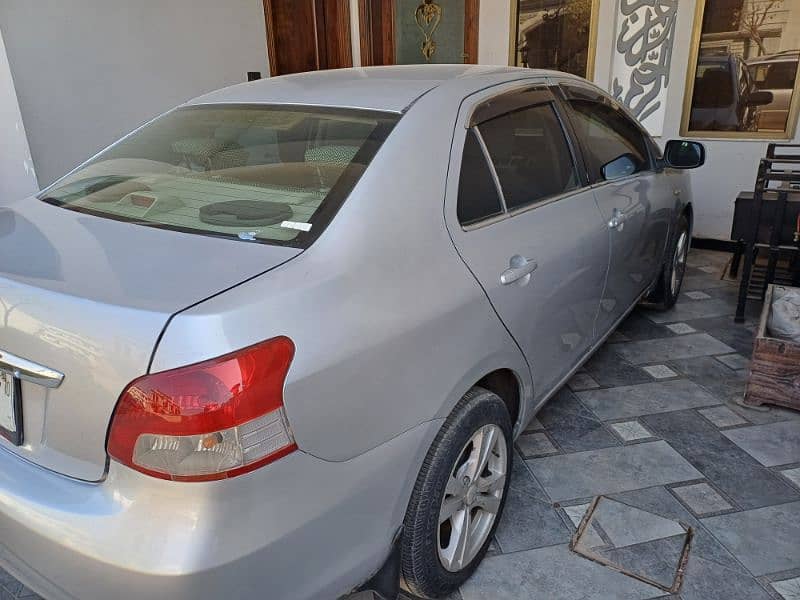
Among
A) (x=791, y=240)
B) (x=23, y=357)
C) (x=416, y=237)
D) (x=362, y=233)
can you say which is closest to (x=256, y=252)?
(x=362, y=233)

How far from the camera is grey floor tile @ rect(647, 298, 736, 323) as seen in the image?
4008mm

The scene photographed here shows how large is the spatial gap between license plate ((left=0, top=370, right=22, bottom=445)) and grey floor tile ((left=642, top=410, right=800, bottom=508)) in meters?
2.34

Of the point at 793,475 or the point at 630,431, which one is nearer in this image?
the point at 793,475

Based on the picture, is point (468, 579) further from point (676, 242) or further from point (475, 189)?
point (676, 242)

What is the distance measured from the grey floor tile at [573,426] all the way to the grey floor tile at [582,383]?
3.7 inches

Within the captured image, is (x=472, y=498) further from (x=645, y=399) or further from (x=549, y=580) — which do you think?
(x=645, y=399)

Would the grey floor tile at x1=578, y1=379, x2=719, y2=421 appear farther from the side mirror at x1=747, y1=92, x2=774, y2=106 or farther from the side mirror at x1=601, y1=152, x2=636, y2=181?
the side mirror at x1=747, y1=92, x2=774, y2=106

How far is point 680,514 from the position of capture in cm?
223

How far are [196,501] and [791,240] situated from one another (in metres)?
3.84

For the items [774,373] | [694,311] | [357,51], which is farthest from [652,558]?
[357,51]

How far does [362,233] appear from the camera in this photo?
4.75ft

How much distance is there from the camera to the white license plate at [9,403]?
4.31 ft

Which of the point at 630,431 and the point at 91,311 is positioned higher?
the point at 91,311

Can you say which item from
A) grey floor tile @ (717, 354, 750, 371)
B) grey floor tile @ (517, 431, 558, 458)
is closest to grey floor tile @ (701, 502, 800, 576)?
grey floor tile @ (517, 431, 558, 458)
